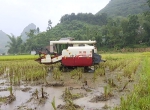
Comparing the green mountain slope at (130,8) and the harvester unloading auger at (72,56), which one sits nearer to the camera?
the harvester unloading auger at (72,56)

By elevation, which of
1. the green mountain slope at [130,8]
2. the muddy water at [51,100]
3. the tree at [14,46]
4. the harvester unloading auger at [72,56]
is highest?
the green mountain slope at [130,8]

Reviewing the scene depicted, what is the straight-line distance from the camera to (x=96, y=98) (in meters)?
6.25

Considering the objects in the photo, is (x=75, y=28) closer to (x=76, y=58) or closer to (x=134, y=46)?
(x=134, y=46)

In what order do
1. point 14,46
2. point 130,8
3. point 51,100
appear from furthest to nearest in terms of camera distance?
point 130,8 < point 14,46 < point 51,100

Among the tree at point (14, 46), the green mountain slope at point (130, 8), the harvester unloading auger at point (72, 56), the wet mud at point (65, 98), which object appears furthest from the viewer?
the green mountain slope at point (130, 8)

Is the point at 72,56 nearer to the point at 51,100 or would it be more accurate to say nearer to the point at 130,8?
the point at 51,100

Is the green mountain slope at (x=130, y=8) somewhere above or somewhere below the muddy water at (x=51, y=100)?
above

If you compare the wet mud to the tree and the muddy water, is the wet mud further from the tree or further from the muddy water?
the tree

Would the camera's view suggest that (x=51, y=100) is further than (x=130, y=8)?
No

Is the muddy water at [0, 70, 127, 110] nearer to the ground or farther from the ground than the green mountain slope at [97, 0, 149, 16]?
nearer to the ground

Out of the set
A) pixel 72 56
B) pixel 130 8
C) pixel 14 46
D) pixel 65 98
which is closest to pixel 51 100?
pixel 65 98

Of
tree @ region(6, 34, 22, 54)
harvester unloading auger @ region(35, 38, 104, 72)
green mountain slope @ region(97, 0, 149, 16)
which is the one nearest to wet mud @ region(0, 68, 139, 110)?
harvester unloading auger @ region(35, 38, 104, 72)

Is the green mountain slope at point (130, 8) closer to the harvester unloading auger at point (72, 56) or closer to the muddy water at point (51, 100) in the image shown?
the harvester unloading auger at point (72, 56)

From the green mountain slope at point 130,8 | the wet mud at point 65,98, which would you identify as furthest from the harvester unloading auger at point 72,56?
the green mountain slope at point 130,8
